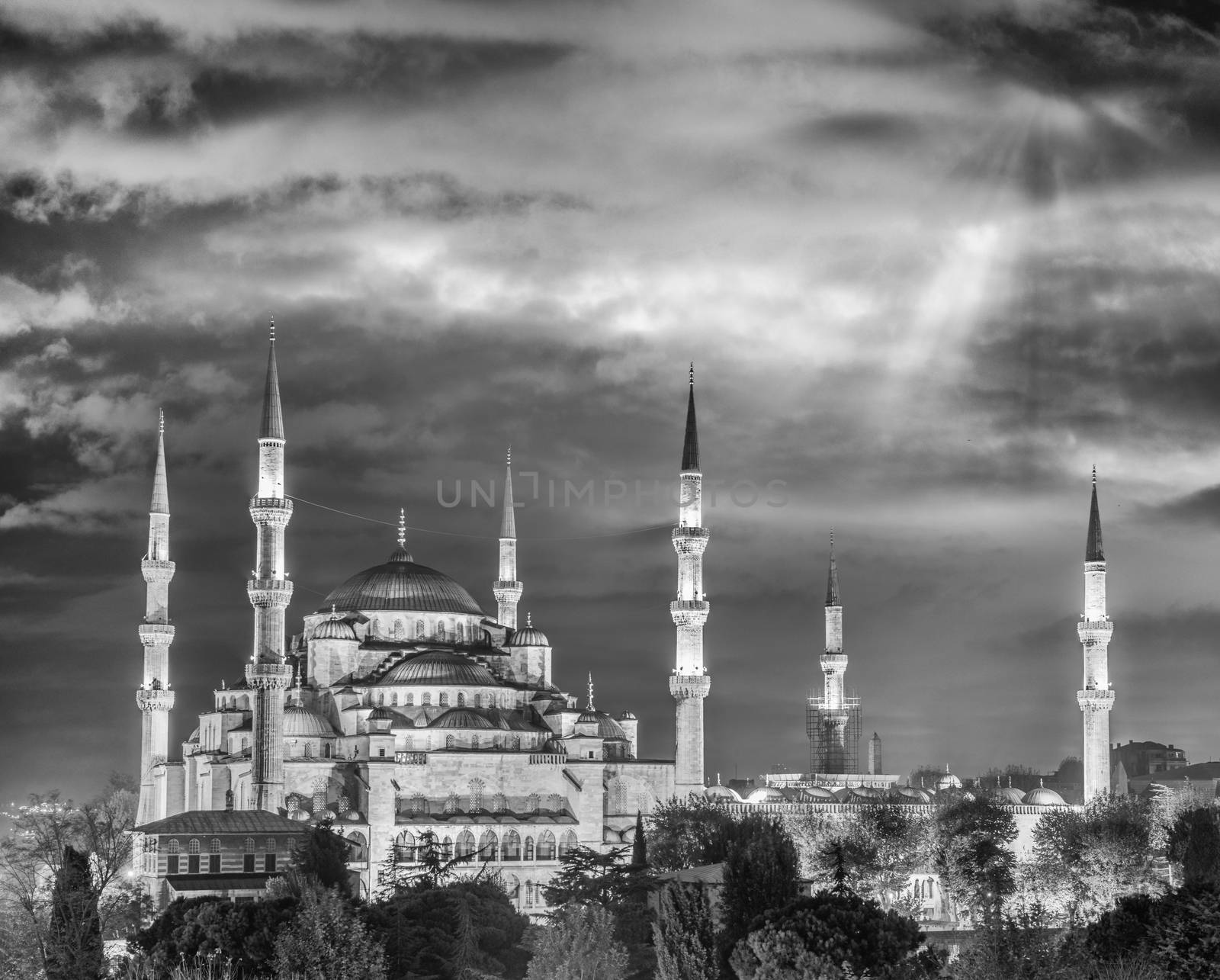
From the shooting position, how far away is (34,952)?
134ft

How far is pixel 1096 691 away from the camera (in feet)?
217

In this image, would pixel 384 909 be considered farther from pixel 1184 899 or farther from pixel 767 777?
pixel 767 777

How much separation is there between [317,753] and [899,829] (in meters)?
16.9

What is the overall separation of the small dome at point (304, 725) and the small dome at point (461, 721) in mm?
3161

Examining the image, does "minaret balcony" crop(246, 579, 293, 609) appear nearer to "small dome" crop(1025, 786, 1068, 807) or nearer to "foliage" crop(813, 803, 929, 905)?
"foliage" crop(813, 803, 929, 905)

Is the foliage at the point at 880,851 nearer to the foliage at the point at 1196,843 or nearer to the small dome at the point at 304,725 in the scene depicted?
the foliage at the point at 1196,843

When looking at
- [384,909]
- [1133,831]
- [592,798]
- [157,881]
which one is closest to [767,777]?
[592,798]

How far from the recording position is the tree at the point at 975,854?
5309cm

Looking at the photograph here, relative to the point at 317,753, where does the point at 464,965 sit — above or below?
below

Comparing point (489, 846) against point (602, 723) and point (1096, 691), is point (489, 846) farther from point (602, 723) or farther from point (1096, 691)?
point (1096, 691)

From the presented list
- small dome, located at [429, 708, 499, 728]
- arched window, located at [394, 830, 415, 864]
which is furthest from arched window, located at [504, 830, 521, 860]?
small dome, located at [429, 708, 499, 728]

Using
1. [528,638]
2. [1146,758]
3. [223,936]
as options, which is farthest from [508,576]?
[1146,758]

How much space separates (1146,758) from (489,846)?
3102 inches

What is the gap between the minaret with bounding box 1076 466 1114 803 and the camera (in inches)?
2603
